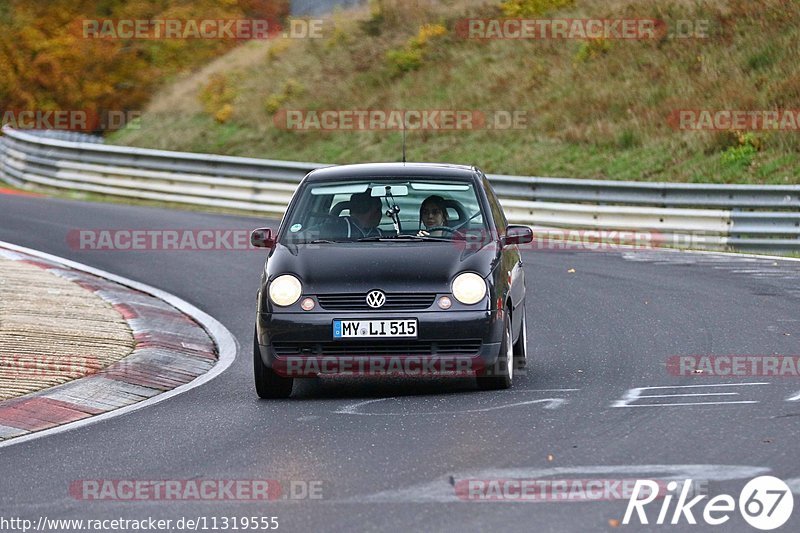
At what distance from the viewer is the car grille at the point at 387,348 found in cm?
970

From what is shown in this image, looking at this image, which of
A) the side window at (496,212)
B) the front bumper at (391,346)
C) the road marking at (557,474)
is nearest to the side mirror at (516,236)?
the side window at (496,212)

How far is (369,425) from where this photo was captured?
8812 mm

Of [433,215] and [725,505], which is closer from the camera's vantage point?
[725,505]

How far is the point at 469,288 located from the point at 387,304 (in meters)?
0.56

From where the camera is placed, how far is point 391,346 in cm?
970

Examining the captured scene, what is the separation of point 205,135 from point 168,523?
107 feet

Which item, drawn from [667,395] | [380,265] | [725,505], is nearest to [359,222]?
[380,265]

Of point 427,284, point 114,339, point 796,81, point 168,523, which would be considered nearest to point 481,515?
point 168,523

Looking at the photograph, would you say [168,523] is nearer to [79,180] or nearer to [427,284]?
[427,284]

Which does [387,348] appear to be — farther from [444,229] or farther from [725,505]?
[725,505]

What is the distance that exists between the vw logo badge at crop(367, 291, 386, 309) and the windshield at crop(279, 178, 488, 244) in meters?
0.86

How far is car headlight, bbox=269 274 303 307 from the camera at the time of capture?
9844 mm

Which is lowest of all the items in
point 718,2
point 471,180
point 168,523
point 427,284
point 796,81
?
point 168,523

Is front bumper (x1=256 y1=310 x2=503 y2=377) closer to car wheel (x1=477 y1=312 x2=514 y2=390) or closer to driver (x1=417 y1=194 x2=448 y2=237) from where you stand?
car wheel (x1=477 y1=312 x2=514 y2=390)
